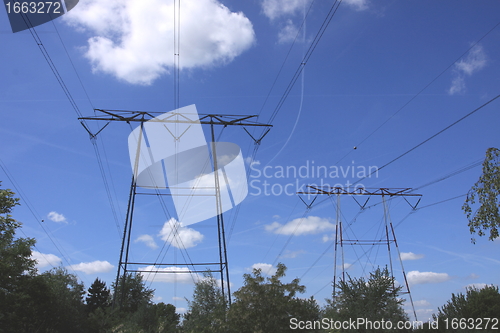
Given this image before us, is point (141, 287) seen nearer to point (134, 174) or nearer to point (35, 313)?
point (35, 313)

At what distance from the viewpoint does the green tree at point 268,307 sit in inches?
827

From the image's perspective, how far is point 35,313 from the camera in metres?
26.0

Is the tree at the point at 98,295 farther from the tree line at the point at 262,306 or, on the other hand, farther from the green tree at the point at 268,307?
the green tree at the point at 268,307

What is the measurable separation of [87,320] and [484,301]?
31782 millimetres

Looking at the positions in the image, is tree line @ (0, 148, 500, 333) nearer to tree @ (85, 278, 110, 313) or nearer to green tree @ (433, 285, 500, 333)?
green tree @ (433, 285, 500, 333)

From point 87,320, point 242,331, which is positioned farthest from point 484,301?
point 87,320

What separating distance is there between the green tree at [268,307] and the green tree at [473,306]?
8.21m

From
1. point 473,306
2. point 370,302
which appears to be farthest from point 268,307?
point 473,306

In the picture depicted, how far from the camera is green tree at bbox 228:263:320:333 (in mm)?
21000

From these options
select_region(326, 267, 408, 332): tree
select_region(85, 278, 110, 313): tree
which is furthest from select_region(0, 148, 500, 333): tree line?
select_region(85, 278, 110, 313): tree

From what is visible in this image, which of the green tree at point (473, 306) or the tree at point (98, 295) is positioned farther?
the tree at point (98, 295)

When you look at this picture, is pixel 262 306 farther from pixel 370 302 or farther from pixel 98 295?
pixel 98 295

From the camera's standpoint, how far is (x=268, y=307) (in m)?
21.5

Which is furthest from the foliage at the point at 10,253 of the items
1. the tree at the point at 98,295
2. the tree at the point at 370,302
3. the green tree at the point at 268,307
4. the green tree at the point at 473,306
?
the tree at the point at 98,295
